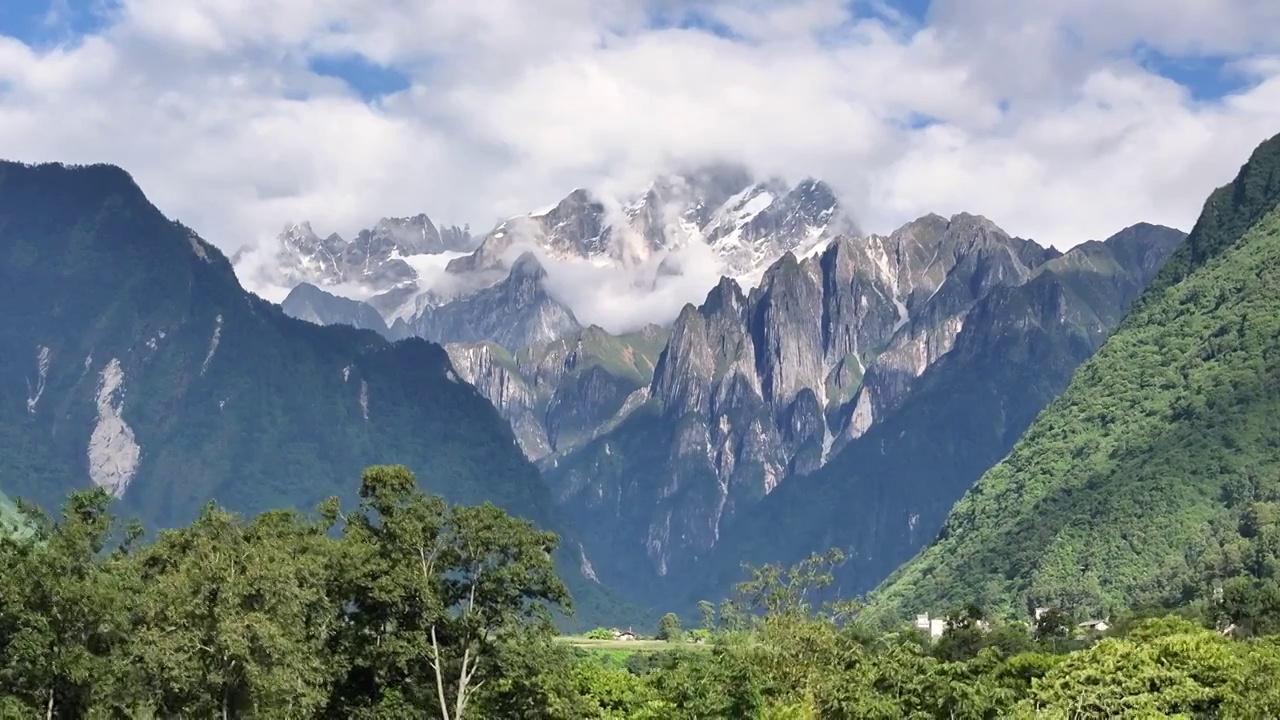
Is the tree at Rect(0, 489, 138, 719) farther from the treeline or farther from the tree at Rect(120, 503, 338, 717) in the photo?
the tree at Rect(120, 503, 338, 717)

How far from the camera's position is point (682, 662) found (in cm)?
12194

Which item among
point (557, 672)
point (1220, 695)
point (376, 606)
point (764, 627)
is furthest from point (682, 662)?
point (1220, 695)

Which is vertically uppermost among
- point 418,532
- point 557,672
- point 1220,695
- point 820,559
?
point 820,559

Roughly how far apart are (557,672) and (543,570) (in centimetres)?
617

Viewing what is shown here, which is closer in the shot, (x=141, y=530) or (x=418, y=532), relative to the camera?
(x=418, y=532)

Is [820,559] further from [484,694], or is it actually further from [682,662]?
[484,694]

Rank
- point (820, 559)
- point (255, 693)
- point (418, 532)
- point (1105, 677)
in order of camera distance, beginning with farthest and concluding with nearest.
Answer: point (820, 559) < point (1105, 677) < point (418, 532) < point (255, 693)

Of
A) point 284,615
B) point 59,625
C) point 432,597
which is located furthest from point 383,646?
point 59,625

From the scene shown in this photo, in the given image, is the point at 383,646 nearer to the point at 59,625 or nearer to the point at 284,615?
the point at 284,615

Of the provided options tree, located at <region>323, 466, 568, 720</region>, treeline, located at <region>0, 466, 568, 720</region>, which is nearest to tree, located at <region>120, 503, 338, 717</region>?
treeline, located at <region>0, 466, 568, 720</region>

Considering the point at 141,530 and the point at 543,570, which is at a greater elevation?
the point at 141,530

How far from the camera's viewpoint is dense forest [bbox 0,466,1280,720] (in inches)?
3519

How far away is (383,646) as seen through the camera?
97.1m

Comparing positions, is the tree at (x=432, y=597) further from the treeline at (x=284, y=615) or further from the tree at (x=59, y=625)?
the tree at (x=59, y=625)
